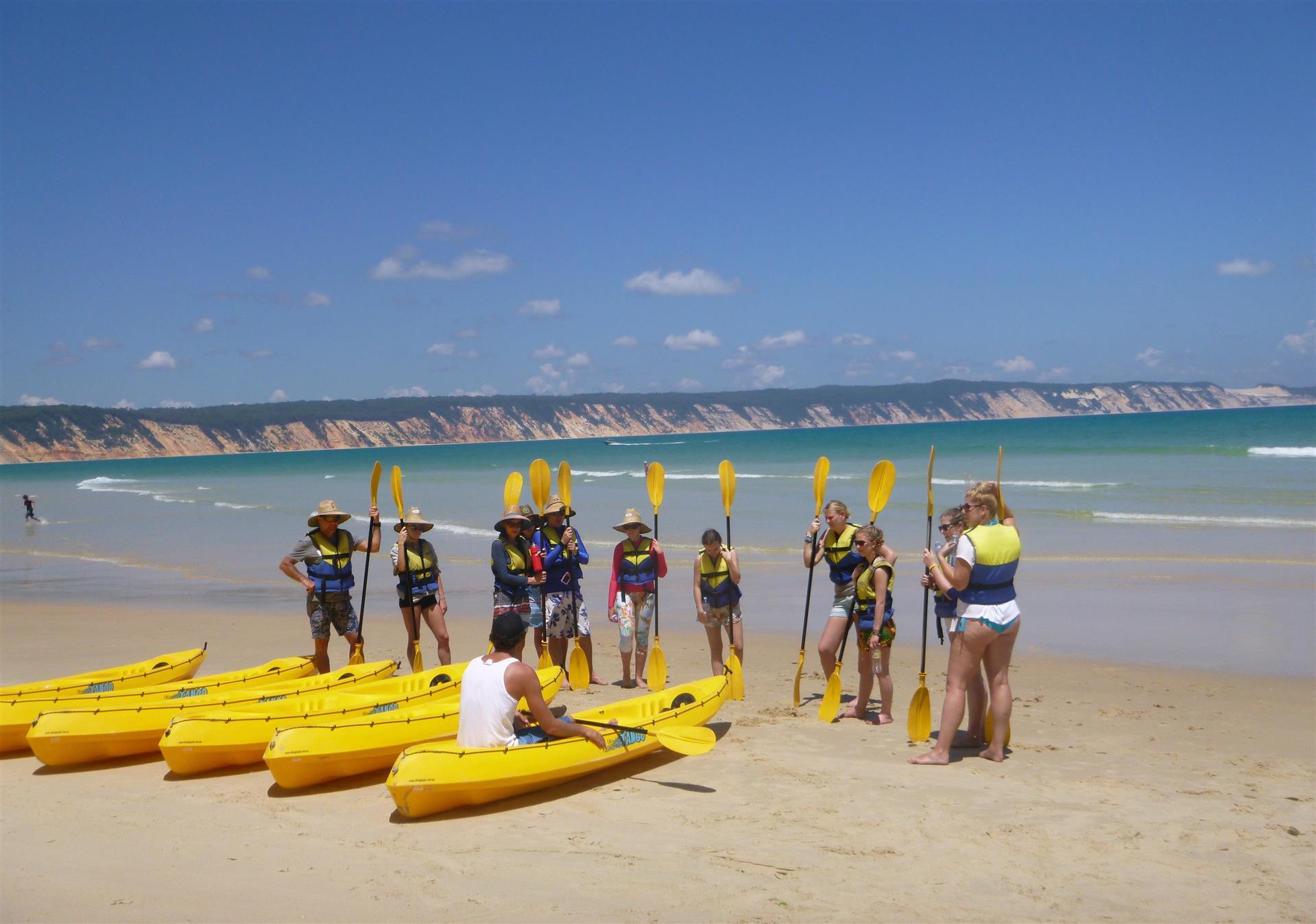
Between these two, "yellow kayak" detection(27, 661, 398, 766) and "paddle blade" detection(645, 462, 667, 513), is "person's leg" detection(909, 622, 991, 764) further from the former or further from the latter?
"yellow kayak" detection(27, 661, 398, 766)

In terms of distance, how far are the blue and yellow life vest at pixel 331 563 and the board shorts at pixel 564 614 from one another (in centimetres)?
153

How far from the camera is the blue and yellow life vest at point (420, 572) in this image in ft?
25.4

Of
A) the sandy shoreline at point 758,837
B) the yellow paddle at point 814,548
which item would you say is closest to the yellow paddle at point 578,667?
the sandy shoreline at point 758,837

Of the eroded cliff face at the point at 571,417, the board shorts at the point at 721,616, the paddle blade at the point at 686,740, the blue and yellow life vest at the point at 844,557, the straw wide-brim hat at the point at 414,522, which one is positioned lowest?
the paddle blade at the point at 686,740

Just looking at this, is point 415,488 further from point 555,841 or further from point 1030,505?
point 555,841

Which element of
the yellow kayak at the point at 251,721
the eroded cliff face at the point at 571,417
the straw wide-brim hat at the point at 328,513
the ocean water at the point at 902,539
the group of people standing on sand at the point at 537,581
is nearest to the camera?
the yellow kayak at the point at 251,721

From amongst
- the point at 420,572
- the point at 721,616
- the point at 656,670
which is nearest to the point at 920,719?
the point at 721,616

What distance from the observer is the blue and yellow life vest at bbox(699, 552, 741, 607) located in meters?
7.46

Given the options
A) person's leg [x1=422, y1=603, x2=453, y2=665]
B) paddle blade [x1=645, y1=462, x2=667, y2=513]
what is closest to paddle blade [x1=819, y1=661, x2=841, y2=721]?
paddle blade [x1=645, y1=462, x2=667, y2=513]

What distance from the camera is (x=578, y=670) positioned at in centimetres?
805

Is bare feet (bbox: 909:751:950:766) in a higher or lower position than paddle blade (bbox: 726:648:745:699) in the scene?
lower

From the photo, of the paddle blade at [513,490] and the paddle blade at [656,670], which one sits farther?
the paddle blade at [513,490]

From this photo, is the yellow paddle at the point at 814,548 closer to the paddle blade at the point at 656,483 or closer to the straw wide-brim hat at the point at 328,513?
the paddle blade at the point at 656,483

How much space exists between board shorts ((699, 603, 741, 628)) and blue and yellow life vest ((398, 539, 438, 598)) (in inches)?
83.9
